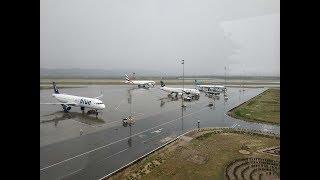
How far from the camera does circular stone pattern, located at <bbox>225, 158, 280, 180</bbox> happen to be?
626 cm

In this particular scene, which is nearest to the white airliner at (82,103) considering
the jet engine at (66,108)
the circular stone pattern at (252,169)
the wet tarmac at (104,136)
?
the jet engine at (66,108)

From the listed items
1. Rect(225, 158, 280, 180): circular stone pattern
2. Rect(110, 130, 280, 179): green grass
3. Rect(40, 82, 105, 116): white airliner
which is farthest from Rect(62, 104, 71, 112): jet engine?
Rect(225, 158, 280, 180): circular stone pattern

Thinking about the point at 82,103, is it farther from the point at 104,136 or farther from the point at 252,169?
the point at 252,169

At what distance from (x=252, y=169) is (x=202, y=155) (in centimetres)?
156

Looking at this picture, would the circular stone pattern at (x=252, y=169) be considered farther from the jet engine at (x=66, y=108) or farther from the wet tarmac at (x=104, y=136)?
the jet engine at (x=66, y=108)

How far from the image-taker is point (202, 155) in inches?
305

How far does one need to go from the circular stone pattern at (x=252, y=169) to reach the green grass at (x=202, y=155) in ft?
0.67

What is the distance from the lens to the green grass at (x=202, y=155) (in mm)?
6344

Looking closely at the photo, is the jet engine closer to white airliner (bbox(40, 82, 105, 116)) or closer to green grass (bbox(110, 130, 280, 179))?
white airliner (bbox(40, 82, 105, 116))

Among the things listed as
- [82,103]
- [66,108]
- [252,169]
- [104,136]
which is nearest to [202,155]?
[252,169]
